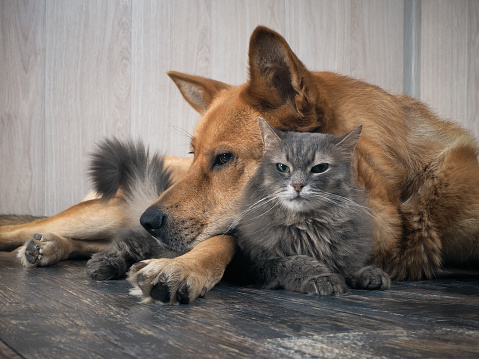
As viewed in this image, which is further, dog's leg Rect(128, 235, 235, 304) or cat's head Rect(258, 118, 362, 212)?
cat's head Rect(258, 118, 362, 212)

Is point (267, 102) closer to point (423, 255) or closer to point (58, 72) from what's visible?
point (423, 255)

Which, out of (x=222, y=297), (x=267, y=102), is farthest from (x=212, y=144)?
Result: (x=222, y=297)

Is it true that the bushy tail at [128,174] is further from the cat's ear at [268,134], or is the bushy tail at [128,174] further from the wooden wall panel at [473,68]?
the wooden wall panel at [473,68]

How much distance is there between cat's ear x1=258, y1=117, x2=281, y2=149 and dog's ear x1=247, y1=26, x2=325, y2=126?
0.14 meters

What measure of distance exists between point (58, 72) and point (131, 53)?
52cm

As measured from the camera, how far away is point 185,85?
7.88ft

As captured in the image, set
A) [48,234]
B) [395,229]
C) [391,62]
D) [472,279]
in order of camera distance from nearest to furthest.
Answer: [395,229], [472,279], [48,234], [391,62]

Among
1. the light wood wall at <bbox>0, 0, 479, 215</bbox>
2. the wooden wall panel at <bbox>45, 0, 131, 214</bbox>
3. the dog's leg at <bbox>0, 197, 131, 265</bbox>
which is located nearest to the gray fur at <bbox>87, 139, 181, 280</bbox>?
the dog's leg at <bbox>0, 197, 131, 265</bbox>

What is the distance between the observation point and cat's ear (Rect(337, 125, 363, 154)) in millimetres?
1592

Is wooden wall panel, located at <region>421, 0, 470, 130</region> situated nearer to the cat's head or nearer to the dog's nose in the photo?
the cat's head

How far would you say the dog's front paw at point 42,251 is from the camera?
2.12m

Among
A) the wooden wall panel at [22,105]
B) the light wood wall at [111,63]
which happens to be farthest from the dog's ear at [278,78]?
the wooden wall panel at [22,105]

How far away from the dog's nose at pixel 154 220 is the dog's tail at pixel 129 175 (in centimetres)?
49

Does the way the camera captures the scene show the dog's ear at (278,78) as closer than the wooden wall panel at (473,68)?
Yes
